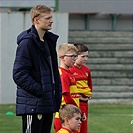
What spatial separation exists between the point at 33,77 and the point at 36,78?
3 cm

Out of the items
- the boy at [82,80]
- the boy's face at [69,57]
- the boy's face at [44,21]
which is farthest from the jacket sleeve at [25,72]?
the boy at [82,80]

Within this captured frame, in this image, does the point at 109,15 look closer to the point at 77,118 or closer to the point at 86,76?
the point at 86,76

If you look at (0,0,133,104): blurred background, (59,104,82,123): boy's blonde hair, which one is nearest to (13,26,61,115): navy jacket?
(59,104,82,123): boy's blonde hair

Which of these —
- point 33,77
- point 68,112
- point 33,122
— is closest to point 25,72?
point 33,77

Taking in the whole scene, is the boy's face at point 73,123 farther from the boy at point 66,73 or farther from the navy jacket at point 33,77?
the boy at point 66,73

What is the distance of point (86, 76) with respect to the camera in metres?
8.77

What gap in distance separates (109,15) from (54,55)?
1538cm

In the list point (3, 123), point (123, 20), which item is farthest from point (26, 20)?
point (123, 20)

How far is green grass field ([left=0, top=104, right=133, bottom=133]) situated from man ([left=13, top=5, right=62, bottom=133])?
3328mm

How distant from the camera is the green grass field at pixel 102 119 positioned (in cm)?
1123

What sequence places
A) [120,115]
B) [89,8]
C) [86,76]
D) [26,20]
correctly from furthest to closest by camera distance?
[89,8] → [26,20] → [120,115] → [86,76]

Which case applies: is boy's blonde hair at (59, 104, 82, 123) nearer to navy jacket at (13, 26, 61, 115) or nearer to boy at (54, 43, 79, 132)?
navy jacket at (13, 26, 61, 115)

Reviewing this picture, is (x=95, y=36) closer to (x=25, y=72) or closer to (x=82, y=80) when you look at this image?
(x=82, y=80)

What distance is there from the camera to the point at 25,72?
6258mm
